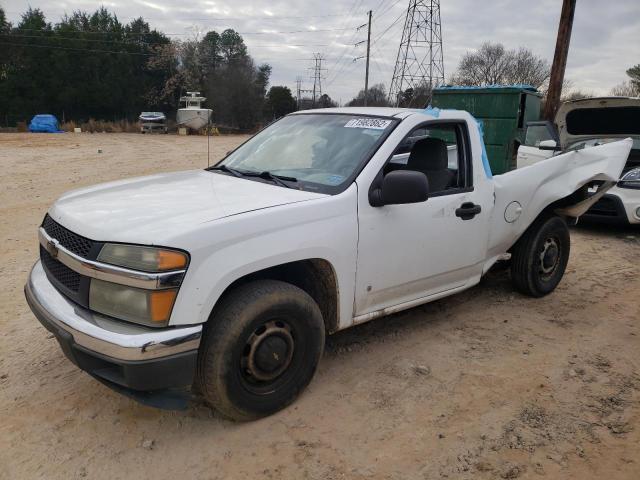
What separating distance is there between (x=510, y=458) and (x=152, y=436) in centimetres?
194

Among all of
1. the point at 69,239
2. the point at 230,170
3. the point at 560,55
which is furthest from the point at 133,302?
the point at 560,55

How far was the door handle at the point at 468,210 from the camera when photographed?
380 centimetres

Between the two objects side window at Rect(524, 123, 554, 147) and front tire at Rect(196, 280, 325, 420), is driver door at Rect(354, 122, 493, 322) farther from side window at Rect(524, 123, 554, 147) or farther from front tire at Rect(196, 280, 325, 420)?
side window at Rect(524, 123, 554, 147)

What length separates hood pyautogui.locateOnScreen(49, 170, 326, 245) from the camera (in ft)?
8.38

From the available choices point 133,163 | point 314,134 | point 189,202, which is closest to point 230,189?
point 189,202

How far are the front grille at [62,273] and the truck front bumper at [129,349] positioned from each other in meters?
0.16

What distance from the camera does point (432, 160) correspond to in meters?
4.03

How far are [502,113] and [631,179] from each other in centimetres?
480

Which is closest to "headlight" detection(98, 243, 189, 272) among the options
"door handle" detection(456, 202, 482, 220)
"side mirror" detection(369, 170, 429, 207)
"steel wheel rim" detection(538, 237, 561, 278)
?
"side mirror" detection(369, 170, 429, 207)

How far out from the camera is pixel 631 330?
4344mm

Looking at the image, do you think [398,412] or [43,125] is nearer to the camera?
[398,412]

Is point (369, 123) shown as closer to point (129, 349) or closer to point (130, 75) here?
point (129, 349)

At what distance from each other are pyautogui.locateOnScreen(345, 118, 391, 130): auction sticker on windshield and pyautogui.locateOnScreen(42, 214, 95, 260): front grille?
1.98 meters

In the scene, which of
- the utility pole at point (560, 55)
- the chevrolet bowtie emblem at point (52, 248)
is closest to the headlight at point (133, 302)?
the chevrolet bowtie emblem at point (52, 248)
